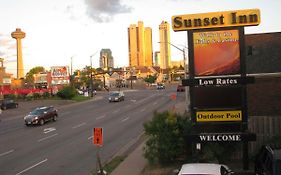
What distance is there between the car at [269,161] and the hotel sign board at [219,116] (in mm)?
2883

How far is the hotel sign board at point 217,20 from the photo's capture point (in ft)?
50.0

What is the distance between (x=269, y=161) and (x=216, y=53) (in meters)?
5.66

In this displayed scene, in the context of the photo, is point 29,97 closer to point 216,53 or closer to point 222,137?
point 216,53

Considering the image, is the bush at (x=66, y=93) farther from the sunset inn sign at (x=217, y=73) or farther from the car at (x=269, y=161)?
the car at (x=269, y=161)

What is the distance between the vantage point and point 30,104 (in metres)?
67.9

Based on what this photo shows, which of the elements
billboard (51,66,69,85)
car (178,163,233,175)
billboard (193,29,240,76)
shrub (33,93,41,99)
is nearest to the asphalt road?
billboard (193,29,240,76)

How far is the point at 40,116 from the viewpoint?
3722 centimetres

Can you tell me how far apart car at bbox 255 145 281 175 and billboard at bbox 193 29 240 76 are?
3.92m

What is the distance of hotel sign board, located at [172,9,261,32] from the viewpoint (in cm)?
1523

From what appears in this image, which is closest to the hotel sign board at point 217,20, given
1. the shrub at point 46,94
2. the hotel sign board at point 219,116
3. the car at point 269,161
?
the hotel sign board at point 219,116

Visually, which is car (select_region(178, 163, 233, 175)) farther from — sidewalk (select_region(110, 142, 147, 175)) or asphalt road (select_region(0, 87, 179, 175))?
asphalt road (select_region(0, 87, 179, 175))

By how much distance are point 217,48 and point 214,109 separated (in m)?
2.15

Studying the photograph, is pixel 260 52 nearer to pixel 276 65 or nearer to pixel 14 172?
pixel 276 65

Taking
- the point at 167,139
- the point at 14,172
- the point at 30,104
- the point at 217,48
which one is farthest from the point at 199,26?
the point at 30,104
